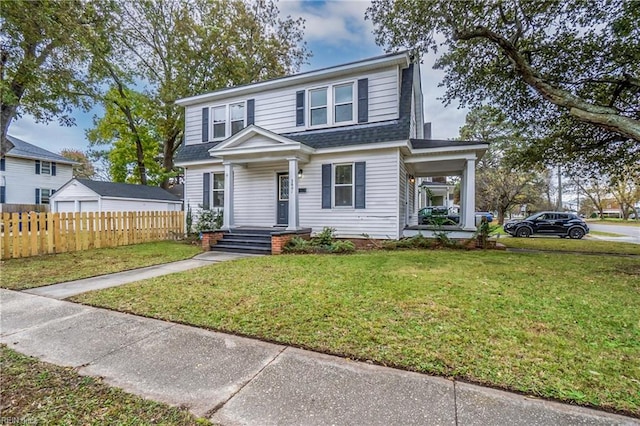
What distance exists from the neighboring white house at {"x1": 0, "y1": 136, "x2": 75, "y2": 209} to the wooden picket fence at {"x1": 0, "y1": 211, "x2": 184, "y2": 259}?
18333mm

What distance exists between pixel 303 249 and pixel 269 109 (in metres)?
6.20

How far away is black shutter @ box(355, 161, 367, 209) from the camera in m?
9.89

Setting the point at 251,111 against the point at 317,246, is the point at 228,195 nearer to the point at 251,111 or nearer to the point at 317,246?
the point at 251,111

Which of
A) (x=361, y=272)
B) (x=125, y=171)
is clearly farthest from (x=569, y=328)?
(x=125, y=171)

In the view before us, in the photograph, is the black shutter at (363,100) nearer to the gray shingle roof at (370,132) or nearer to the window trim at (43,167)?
the gray shingle roof at (370,132)

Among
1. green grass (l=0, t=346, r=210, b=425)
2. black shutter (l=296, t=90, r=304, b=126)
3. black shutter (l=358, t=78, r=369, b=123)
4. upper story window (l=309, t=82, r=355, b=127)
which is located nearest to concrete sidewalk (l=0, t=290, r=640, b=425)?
green grass (l=0, t=346, r=210, b=425)

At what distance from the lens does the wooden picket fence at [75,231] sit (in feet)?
25.9

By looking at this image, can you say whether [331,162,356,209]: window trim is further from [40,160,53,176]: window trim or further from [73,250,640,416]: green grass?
[40,160,53,176]: window trim

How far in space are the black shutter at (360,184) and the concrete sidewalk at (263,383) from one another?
7.34 metres

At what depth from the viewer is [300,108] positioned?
1118cm

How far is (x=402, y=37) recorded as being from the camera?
1017cm

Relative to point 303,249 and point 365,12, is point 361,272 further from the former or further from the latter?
point 365,12

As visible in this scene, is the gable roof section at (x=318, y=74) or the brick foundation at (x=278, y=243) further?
the gable roof section at (x=318, y=74)

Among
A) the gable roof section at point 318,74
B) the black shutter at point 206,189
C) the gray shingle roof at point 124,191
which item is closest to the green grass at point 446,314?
the black shutter at point 206,189
